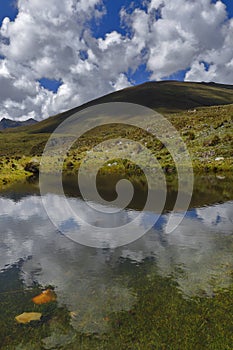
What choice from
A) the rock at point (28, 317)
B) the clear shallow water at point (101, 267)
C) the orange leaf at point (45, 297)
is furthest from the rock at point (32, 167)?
the rock at point (28, 317)

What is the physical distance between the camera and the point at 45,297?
13.6 metres

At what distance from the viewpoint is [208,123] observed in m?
78.5

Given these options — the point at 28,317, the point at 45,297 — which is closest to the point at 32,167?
the point at 45,297

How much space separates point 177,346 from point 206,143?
6148 centimetres

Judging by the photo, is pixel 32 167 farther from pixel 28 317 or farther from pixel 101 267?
pixel 28 317

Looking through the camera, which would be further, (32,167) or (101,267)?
(32,167)

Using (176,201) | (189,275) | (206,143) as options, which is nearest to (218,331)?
(189,275)

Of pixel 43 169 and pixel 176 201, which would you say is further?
pixel 43 169

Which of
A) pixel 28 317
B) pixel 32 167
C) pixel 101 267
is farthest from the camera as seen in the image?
pixel 32 167

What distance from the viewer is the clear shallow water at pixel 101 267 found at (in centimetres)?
1262

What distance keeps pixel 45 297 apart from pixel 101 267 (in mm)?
3971

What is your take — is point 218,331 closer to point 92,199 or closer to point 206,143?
point 92,199

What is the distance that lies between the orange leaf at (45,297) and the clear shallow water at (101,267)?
0.30 metres

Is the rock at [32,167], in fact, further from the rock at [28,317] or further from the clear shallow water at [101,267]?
the rock at [28,317]
